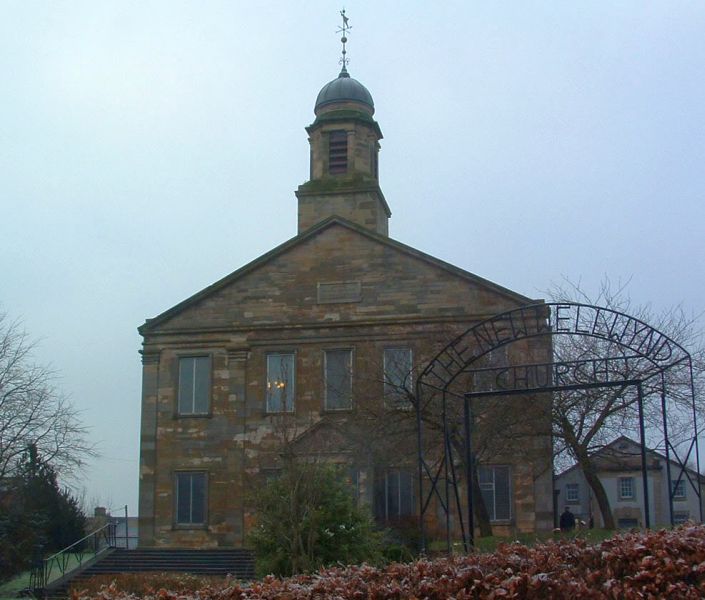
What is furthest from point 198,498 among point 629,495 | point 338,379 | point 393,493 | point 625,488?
point 625,488

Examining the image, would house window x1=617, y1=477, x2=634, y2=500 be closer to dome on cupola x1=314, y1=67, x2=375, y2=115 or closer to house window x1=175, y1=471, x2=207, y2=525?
dome on cupola x1=314, y1=67, x2=375, y2=115

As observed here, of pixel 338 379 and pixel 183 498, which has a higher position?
pixel 338 379

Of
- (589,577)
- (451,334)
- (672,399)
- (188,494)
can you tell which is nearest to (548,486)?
(451,334)

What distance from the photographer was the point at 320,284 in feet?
121

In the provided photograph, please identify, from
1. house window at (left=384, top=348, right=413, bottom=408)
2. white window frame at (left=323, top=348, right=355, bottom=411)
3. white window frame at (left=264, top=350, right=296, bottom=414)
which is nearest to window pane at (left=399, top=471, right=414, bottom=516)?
white window frame at (left=323, top=348, right=355, bottom=411)

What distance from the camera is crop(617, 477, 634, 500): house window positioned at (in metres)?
62.9

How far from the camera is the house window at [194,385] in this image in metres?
36.9

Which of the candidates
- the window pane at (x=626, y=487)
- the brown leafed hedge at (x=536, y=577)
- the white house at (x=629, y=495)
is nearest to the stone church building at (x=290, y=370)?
the brown leafed hedge at (x=536, y=577)

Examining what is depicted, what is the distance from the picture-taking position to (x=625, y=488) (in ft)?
208

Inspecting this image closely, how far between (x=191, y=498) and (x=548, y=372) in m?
18.4

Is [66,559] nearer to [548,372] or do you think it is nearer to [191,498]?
[191,498]

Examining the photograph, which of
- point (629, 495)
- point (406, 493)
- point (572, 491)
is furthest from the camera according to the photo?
point (572, 491)

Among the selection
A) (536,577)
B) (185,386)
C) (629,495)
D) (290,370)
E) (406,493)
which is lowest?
(536,577)

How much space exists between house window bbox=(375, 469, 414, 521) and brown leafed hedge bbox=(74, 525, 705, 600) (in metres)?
24.2
